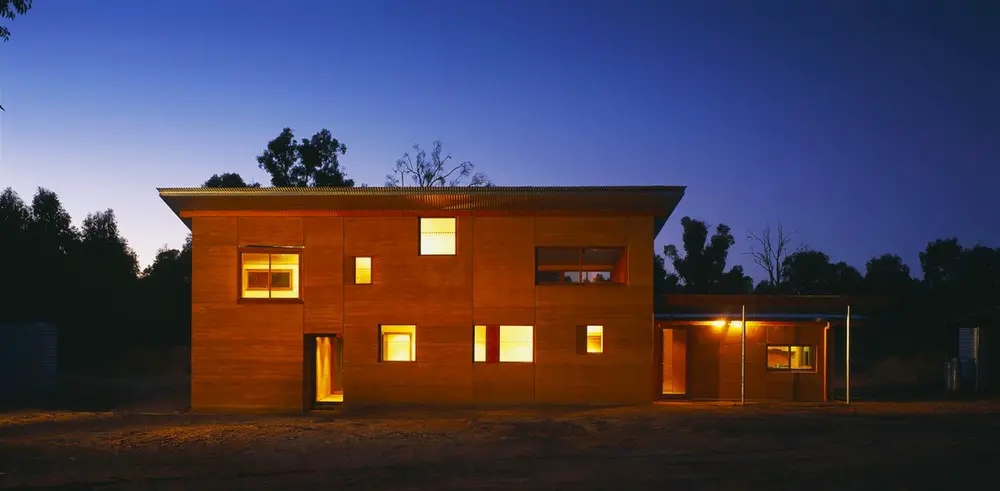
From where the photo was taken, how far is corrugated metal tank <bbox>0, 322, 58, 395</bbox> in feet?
93.7

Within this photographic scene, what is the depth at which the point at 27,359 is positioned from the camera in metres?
28.9

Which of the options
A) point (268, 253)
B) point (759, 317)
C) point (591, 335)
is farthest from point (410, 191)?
point (759, 317)

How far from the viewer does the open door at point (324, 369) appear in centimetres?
2147

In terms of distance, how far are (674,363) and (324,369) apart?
1150cm

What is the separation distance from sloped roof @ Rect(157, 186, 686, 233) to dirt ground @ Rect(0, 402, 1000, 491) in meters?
5.54

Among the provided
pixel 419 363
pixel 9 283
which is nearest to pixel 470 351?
pixel 419 363

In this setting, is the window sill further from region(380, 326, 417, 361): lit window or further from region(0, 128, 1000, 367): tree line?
region(0, 128, 1000, 367): tree line

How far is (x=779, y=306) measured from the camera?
23.5 meters

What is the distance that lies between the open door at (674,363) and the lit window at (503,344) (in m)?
4.82

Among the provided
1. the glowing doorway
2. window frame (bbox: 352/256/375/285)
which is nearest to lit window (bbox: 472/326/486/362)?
window frame (bbox: 352/256/375/285)

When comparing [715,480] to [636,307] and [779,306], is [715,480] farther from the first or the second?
[779,306]

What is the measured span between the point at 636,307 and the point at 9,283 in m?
32.3

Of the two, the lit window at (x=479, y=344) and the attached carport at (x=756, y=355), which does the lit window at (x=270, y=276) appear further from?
the attached carport at (x=756, y=355)

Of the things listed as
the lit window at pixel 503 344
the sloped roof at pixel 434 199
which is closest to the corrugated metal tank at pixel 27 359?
the sloped roof at pixel 434 199
